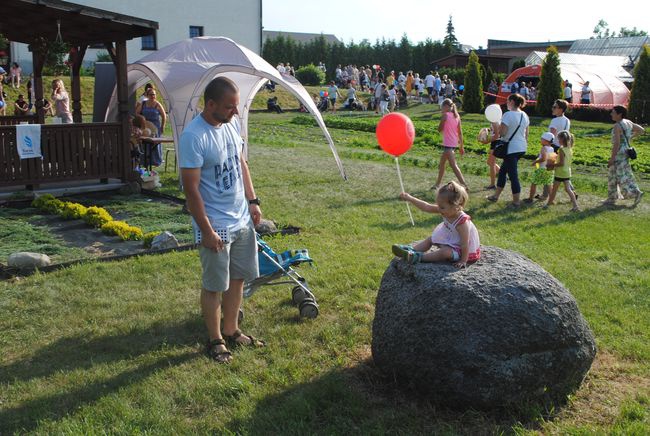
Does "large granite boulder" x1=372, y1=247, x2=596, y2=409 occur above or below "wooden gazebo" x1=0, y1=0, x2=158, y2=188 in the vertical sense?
below

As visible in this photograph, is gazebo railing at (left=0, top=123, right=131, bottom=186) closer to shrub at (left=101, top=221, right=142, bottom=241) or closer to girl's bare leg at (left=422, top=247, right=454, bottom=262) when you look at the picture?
shrub at (left=101, top=221, right=142, bottom=241)

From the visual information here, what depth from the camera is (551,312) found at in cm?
402

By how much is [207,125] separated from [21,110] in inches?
731

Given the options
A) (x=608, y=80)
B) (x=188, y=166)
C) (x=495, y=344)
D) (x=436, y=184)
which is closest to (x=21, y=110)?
(x=436, y=184)

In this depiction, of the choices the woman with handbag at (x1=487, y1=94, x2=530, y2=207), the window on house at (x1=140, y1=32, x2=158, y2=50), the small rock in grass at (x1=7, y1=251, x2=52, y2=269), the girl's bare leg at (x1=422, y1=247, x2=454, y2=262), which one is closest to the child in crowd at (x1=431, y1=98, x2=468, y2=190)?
the woman with handbag at (x1=487, y1=94, x2=530, y2=207)

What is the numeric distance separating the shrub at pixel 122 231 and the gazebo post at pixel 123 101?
420cm

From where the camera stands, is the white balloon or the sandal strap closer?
the sandal strap

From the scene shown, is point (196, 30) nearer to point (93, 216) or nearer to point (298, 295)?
point (93, 216)

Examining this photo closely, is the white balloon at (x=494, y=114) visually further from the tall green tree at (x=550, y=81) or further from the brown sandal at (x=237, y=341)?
the tall green tree at (x=550, y=81)

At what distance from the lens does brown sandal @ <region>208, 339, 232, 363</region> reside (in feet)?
15.4

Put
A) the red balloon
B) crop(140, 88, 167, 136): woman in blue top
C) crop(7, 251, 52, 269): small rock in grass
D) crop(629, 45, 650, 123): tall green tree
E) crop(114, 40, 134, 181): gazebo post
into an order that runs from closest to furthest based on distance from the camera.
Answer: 1. crop(7, 251, 52, 269): small rock in grass
2. the red balloon
3. crop(114, 40, 134, 181): gazebo post
4. crop(140, 88, 167, 136): woman in blue top
5. crop(629, 45, 650, 123): tall green tree

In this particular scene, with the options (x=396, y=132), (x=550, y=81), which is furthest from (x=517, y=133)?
(x=550, y=81)

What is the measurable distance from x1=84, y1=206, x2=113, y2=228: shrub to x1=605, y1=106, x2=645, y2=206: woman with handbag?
324 inches

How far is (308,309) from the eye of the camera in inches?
220
